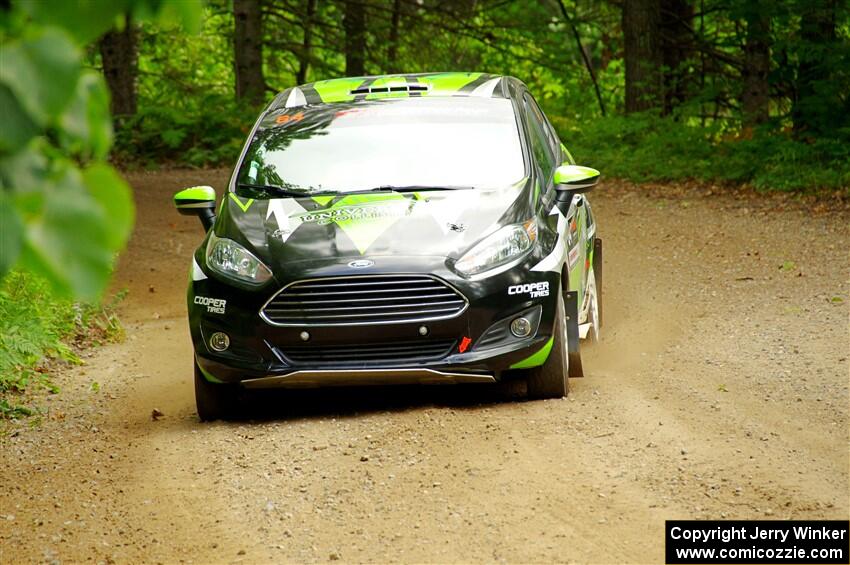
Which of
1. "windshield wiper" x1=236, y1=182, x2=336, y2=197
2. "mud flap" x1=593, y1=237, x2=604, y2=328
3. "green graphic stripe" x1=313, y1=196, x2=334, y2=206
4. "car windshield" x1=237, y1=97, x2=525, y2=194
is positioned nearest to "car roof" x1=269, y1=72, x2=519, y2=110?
"car windshield" x1=237, y1=97, x2=525, y2=194

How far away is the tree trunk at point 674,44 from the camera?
21.6 m

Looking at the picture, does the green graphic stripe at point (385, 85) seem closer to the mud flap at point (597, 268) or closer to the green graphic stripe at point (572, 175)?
the green graphic stripe at point (572, 175)

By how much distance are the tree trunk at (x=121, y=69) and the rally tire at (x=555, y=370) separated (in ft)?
52.0

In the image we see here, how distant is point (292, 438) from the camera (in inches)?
252

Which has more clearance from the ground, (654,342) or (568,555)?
(568,555)

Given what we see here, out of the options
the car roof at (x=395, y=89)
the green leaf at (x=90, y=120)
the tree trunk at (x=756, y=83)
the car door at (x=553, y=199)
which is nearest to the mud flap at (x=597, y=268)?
the car door at (x=553, y=199)

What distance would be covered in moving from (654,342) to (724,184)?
873 cm

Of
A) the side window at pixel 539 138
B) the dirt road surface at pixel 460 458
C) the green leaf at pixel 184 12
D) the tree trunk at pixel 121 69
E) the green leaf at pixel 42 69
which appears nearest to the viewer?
the green leaf at pixel 42 69

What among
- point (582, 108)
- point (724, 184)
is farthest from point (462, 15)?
point (724, 184)

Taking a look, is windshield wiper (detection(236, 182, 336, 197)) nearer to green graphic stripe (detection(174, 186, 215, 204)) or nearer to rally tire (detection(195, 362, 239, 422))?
green graphic stripe (detection(174, 186, 215, 204))

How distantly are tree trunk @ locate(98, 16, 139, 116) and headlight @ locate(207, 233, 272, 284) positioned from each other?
48.9 ft

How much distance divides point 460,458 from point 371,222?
171cm

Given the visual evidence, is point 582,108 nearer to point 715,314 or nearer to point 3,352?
point 715,314

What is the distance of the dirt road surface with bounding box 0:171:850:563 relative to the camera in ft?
15.7
